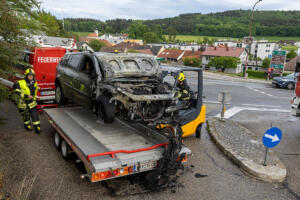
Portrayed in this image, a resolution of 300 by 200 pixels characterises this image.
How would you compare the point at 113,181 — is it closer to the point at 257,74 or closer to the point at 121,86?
the point at 121,86

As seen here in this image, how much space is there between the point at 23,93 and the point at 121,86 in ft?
10.3

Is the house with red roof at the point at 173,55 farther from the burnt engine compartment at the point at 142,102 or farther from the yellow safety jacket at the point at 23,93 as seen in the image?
the burnt engine compartment at the point at 142,102

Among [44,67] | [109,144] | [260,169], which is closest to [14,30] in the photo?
[109,144]

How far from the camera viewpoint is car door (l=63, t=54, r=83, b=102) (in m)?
6.78

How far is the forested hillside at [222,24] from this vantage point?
13500 centimetres

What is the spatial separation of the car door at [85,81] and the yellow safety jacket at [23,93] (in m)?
1.39

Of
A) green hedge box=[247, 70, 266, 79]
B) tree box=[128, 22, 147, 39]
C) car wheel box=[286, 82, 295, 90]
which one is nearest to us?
car wheel box=[286, 82, 295, 90]

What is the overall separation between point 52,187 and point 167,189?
208 cm

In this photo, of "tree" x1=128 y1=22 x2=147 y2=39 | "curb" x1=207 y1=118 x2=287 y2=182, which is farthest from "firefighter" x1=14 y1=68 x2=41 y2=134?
"tree" x1=128 y1=22 x2=147 y2=39

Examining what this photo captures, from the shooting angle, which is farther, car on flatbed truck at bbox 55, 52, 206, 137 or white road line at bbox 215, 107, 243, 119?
white road line at bbox 215, 107, 243, 119

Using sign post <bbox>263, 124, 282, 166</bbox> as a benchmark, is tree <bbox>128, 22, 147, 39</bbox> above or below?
above

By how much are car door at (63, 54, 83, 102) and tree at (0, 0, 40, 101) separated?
1.41 metres

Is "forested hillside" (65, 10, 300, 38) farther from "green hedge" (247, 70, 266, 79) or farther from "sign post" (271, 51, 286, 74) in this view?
"sign post" (271, 51, 286, 74)

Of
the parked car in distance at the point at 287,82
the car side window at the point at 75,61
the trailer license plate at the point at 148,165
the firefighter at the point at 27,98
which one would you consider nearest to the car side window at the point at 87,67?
the car side window at the point at 75,61
